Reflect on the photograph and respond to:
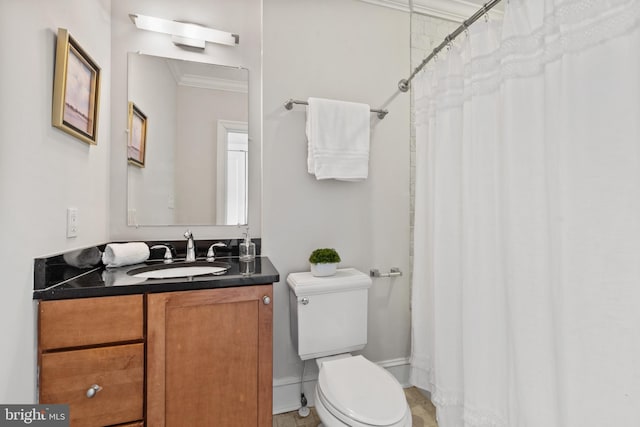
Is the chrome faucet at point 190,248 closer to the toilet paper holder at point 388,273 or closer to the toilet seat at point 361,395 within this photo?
the toilet seat at point 361,395

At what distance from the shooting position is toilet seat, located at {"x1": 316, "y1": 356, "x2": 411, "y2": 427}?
1.13 metres

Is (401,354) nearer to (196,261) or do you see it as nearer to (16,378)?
(196,261)

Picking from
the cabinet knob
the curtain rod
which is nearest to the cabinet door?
the cabinet knob

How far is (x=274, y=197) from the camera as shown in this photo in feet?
5.88

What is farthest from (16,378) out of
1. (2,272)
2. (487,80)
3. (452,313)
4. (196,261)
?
(487,80)

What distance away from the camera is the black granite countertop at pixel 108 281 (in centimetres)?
104

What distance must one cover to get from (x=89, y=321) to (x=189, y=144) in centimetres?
101

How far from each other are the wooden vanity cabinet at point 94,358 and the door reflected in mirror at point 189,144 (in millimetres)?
661

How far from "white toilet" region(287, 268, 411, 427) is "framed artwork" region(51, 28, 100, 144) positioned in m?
1.19

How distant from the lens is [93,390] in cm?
105

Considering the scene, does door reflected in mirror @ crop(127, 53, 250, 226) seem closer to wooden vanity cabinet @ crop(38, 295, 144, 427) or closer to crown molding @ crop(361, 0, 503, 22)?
wooden vanity cabinet @ crop(38, 295, 144, 427)

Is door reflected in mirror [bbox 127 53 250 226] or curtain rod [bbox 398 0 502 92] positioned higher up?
curtain rod [bbox 398 0 502 92]

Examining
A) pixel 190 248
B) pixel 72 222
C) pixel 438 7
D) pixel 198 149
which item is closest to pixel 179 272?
pixel 190 248

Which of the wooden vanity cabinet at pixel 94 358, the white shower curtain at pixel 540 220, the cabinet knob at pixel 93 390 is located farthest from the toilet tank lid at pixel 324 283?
the cabinet knob at pixel 93 390
